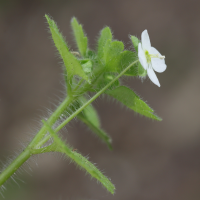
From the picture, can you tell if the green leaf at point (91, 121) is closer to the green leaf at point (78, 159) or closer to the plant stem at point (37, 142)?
the plant stem at point (37, 142)

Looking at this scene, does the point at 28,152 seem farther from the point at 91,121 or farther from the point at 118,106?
the point at 118,106

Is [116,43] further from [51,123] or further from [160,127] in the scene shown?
[160,127]

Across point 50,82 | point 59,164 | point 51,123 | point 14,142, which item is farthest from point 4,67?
point 51,123

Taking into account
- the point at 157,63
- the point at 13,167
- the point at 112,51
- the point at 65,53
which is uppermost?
the point at 157,63

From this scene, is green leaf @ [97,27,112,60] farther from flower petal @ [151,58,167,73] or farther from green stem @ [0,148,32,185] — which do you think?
green stem @ [0,148,32,185]

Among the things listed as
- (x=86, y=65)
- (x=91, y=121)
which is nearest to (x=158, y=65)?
(x=86, y=65)

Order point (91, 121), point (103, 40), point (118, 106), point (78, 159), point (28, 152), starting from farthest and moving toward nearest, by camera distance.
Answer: point (118, 106) → point (91, 121) → point (103, 40) → point (28, 152) → point (78, 159)

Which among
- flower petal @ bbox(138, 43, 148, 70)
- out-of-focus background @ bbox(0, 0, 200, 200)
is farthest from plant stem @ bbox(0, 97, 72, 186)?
out-of-focus background @ bbox(0, 0, 200, 200)
